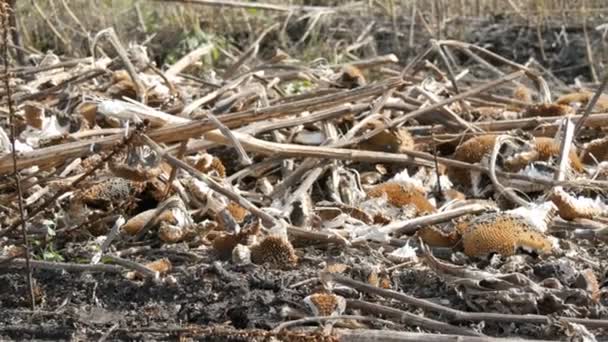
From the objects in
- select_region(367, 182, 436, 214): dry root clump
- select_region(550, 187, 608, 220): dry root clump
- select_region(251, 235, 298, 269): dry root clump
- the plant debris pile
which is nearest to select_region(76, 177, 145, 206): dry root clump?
the plant debris pile

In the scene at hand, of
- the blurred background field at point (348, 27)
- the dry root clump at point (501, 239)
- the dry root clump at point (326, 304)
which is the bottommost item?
the blurred background field at point (348, 27)

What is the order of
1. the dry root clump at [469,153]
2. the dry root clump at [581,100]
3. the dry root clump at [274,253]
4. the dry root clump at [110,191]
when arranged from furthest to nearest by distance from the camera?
the dry root clump at [581,100] < the dry root clump at [469,153] < the dry root clump at [110,191] < the dry root clump at [274,253]

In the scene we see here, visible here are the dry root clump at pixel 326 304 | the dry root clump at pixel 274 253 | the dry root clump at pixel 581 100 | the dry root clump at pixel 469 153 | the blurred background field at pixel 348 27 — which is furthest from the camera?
the blurred background field at pixel 348 27

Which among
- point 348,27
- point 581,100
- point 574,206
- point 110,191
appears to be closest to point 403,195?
point 574,206

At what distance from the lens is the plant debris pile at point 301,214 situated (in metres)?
2.81

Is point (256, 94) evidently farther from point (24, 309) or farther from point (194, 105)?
point (24, 309)

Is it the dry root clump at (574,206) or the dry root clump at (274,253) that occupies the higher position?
the dry root clump at (274,253)

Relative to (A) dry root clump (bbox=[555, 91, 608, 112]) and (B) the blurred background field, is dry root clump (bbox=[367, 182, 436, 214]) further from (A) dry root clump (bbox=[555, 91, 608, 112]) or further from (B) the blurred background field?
(B) the blurred background field

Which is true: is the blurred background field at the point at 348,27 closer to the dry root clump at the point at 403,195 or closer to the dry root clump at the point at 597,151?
the dry root clump at the point at 597,151

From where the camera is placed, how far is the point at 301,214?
11.7ft

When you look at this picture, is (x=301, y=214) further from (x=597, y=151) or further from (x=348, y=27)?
(x=348, y=27)

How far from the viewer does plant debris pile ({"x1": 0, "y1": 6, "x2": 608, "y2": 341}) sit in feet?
9.21

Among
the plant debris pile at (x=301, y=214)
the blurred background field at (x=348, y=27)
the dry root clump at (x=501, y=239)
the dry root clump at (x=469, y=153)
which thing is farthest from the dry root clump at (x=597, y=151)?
the blurred background field at (x=348, y=27)

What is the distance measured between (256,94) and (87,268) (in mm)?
1623
